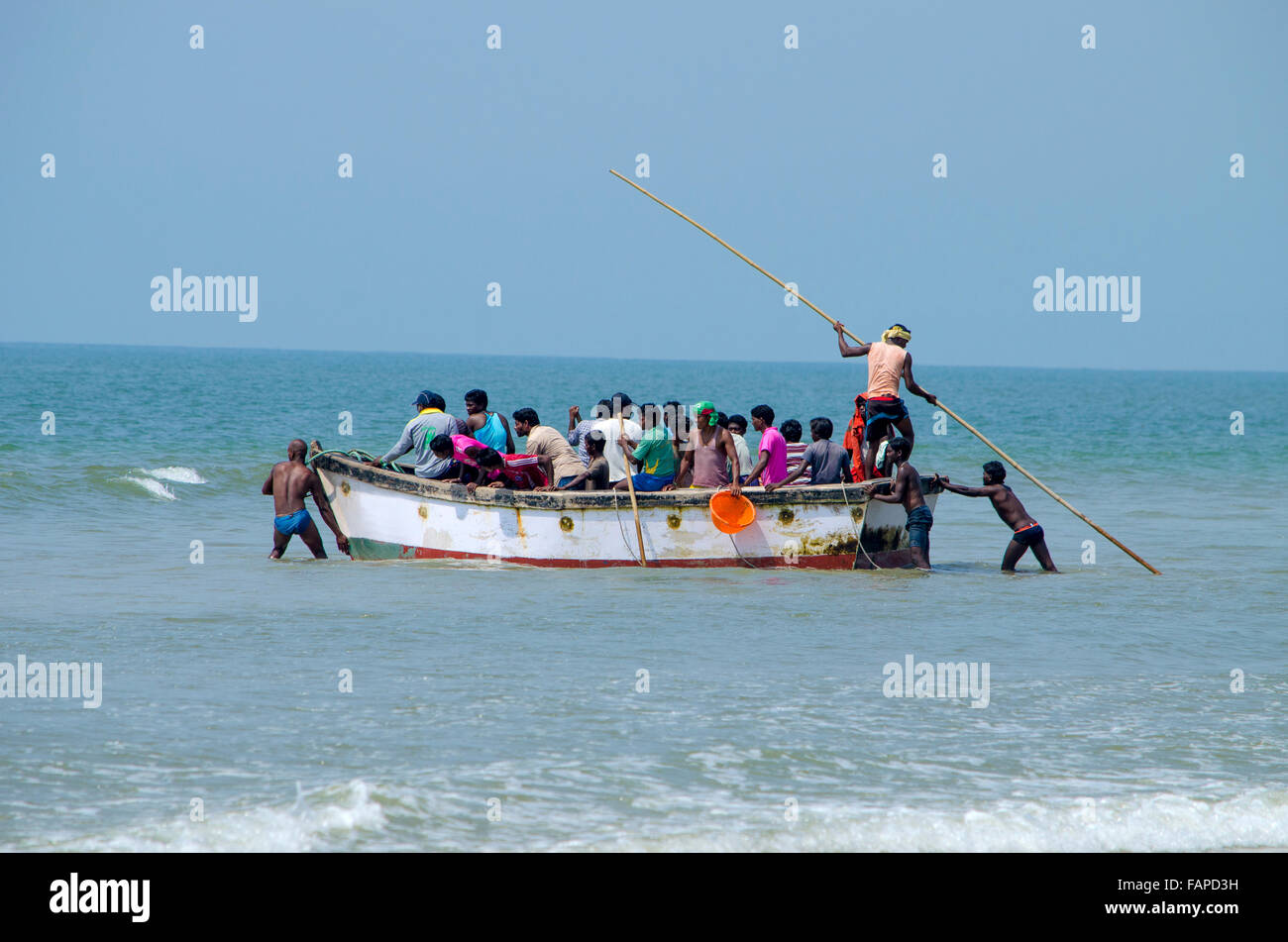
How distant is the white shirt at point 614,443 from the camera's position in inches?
491

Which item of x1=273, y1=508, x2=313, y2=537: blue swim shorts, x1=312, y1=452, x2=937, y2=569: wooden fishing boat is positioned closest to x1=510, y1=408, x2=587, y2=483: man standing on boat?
x1=312, y1=452, x2=937, y2=569: wooden fishing boat

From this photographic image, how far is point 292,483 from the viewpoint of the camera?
12.7m

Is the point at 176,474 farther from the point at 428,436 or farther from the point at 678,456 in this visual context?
the point at 678,456

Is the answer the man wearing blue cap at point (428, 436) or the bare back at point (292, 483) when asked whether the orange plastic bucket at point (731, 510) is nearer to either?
the man wearing blue cap at point (428, 436)

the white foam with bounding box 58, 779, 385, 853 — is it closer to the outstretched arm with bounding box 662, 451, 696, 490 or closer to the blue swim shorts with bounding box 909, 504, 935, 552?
the outstretched arm with bounding box 662, 451, 696, 490

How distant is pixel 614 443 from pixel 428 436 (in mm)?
1808

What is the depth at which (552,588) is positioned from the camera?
447 inches

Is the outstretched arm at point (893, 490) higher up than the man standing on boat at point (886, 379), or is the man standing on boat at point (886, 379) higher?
the man standing on boat at point (886, 379)

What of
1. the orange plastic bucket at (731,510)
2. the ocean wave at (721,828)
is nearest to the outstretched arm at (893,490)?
the orange plastic bucket at (731,510)

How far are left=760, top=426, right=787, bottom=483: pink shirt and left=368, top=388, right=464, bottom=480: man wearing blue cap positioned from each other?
9.79 ft

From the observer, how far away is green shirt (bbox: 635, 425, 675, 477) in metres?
12.2

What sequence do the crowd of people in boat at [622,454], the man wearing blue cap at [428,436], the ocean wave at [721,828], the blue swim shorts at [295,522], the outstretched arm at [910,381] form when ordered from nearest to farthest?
the ocean wave at [721,828] < the outstretched arm at [910,381] < the crowd of people in boat at [622,454] < the man wearing blue cap at [428,436] < the blue swim shorts at [295,522]

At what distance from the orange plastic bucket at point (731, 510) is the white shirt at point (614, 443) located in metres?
1.06
